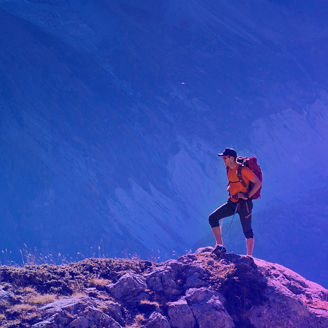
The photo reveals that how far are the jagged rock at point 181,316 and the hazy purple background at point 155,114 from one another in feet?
45.2

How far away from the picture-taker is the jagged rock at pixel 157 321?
4098 mm

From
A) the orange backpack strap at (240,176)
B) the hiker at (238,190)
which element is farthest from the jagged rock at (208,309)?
the orange backpack strap at (240,176)

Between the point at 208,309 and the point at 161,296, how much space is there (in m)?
0.68

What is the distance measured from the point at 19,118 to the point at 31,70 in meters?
2.90

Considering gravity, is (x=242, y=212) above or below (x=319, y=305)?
above

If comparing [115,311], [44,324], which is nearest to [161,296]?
[115,311]

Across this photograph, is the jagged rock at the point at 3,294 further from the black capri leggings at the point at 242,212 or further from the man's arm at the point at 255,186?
the man's arm at the point at 255,186

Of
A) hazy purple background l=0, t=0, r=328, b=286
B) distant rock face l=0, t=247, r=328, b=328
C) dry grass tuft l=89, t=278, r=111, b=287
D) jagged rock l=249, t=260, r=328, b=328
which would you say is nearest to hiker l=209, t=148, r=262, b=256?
distant rock face l=0, t=247, r=328, b=328

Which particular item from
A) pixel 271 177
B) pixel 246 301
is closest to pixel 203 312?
pixel 246 301

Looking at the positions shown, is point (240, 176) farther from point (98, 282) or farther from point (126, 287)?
point (98, 282)

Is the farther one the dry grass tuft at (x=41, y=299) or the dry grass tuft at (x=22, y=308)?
the dry grass tuft at (x=41, y=299)

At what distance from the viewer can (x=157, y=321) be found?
4.12 meters

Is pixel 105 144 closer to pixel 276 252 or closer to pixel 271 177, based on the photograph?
pixel 271 177

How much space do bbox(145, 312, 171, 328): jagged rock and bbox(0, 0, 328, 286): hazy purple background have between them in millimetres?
14026
